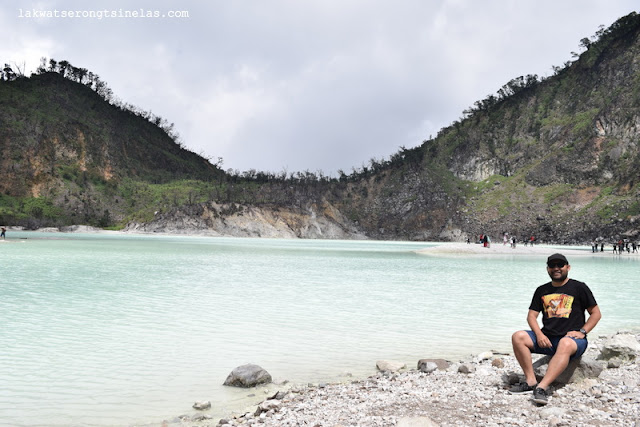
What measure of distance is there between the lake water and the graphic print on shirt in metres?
3.49

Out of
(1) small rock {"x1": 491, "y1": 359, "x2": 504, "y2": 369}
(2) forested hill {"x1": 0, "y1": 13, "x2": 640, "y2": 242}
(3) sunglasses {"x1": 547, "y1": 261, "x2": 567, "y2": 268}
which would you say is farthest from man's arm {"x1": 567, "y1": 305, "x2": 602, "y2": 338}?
(2) forested hill {"x1": 0, "y1": 13, "x2": 640, "y2": 242}

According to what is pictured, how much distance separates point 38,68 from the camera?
6560 inches

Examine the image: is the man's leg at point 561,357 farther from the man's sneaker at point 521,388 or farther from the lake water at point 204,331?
the lake water at point 204,331

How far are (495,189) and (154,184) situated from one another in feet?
317

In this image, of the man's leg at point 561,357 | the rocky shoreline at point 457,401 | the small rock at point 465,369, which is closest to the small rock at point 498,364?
the rocky shoreline at point 457,401

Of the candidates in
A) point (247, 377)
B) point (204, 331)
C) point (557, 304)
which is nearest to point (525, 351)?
point (557, 304)

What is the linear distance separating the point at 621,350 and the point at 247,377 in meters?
6.01

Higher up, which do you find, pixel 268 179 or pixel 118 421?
pixel 268 179

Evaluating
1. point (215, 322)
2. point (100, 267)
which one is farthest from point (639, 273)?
point (100, 267)

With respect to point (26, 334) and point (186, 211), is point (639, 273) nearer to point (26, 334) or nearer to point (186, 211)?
point (26, 334)

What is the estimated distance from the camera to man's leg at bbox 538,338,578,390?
577 cm

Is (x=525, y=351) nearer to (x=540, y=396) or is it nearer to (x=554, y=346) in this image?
(x=554, y=346)

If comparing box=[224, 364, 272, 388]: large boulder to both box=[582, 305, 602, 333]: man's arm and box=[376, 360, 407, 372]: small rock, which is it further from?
box=[582, 305, 602, 333]: man's arm

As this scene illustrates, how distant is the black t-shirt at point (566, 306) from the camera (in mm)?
6125
